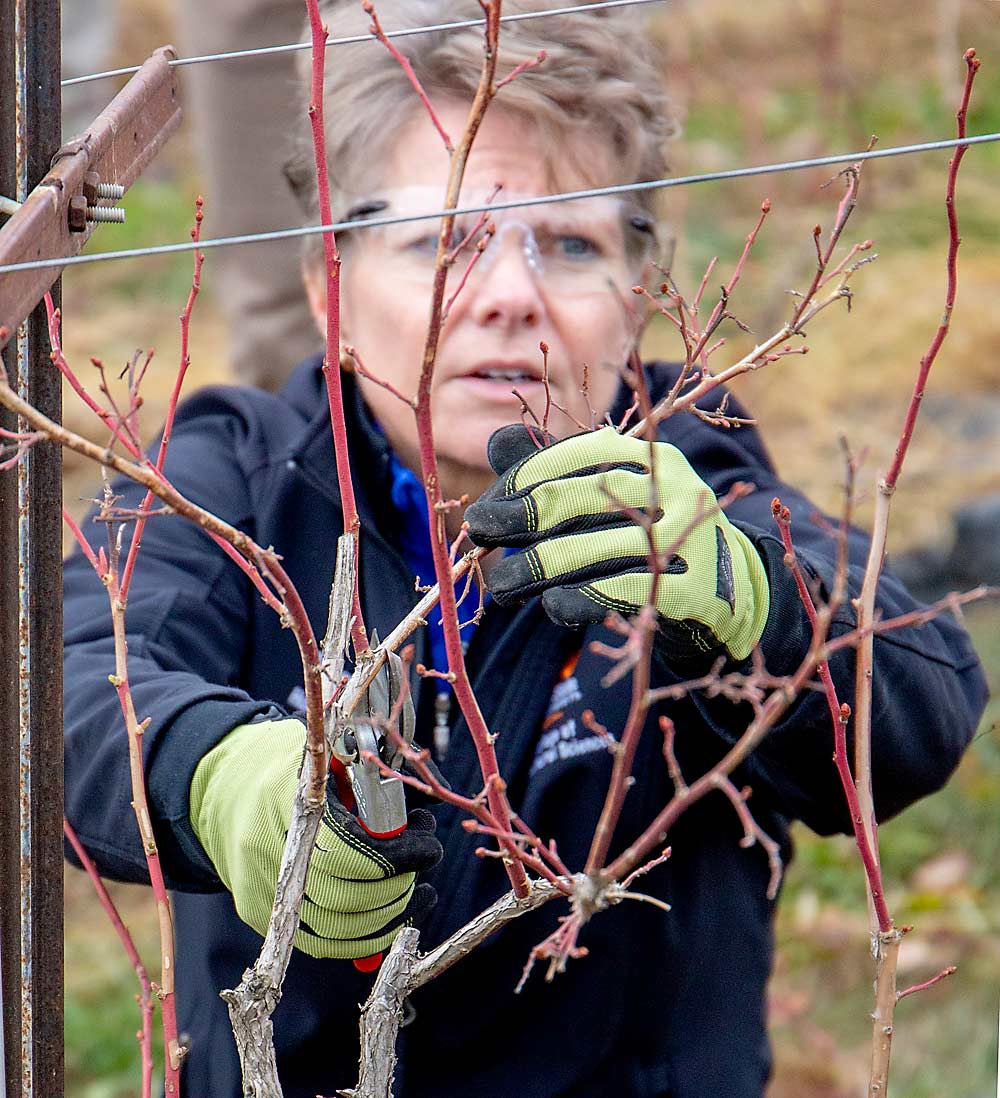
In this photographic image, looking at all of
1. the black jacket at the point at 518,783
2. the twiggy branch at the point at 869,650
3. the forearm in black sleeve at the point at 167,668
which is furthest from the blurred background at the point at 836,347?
the forearm in black sleeve at the point at 167,668

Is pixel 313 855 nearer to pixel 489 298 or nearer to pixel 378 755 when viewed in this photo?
pixel 378 755

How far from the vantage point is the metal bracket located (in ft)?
2.89

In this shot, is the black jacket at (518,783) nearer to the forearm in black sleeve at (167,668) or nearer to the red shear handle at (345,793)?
the forearm in black sleeve at (167,668)

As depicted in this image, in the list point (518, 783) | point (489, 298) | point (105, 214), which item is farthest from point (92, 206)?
point (518, 783)

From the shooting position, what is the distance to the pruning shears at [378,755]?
991mm

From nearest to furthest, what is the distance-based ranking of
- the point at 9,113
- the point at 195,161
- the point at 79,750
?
the point at 9,113 < the point at 79,750 < the point at 195,161

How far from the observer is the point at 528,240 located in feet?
5.02

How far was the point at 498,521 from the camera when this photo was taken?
1.05 metres

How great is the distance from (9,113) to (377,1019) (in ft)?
2.24

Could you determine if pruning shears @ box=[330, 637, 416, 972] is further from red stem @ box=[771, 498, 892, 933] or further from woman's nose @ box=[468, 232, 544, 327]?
woman's nose @ box=[468, 232, 544, 327]

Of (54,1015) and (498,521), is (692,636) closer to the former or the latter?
(498,521)

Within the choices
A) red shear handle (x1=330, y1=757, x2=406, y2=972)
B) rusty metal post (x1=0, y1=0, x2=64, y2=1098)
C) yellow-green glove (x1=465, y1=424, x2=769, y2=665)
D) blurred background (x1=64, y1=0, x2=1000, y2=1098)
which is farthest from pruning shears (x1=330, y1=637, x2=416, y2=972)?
blurred background (x1=64, y1=0, x2=1000, y2=1098)

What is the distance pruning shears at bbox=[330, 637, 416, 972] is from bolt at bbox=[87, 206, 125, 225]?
374mm

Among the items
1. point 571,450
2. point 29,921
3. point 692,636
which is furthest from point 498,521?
point 29,921
